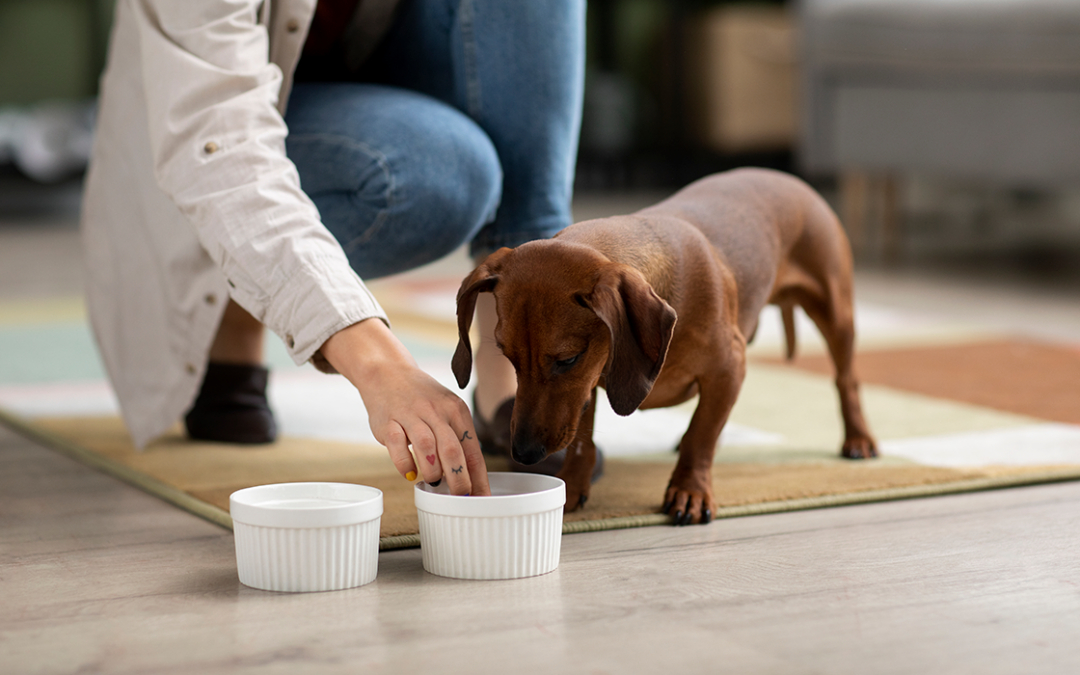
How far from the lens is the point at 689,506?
1.26 meters

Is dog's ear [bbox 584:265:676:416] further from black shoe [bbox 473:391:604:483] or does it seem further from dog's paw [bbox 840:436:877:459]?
dog's paw [bbox 840:436:877:459]

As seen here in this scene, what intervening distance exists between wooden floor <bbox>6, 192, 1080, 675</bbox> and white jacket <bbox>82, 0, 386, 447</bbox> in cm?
24

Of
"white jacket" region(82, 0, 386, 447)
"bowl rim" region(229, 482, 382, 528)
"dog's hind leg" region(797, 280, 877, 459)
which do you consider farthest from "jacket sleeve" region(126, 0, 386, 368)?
"dog's hind leg" region(797, 280, 877, 459)

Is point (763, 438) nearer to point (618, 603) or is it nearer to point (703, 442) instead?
point (703, 442)

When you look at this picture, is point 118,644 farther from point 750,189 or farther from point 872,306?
point 872,306

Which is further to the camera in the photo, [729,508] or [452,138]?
[452,138]

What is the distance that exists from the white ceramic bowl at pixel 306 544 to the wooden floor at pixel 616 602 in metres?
0.02

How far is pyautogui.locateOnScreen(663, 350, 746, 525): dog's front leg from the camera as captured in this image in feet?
4.17

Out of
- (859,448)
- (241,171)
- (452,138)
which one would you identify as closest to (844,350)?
(859,448)

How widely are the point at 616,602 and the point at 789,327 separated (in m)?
0.82

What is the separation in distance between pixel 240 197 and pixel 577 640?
51cm

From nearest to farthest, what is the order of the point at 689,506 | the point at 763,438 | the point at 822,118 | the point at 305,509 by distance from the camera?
the point at 305,509 < the point at 689,506 < the point at 763,438 < the point at 822,118

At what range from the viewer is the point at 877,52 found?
3.46m

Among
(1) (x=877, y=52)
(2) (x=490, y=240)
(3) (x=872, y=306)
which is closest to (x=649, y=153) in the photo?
(1) (x=877, y=52)
